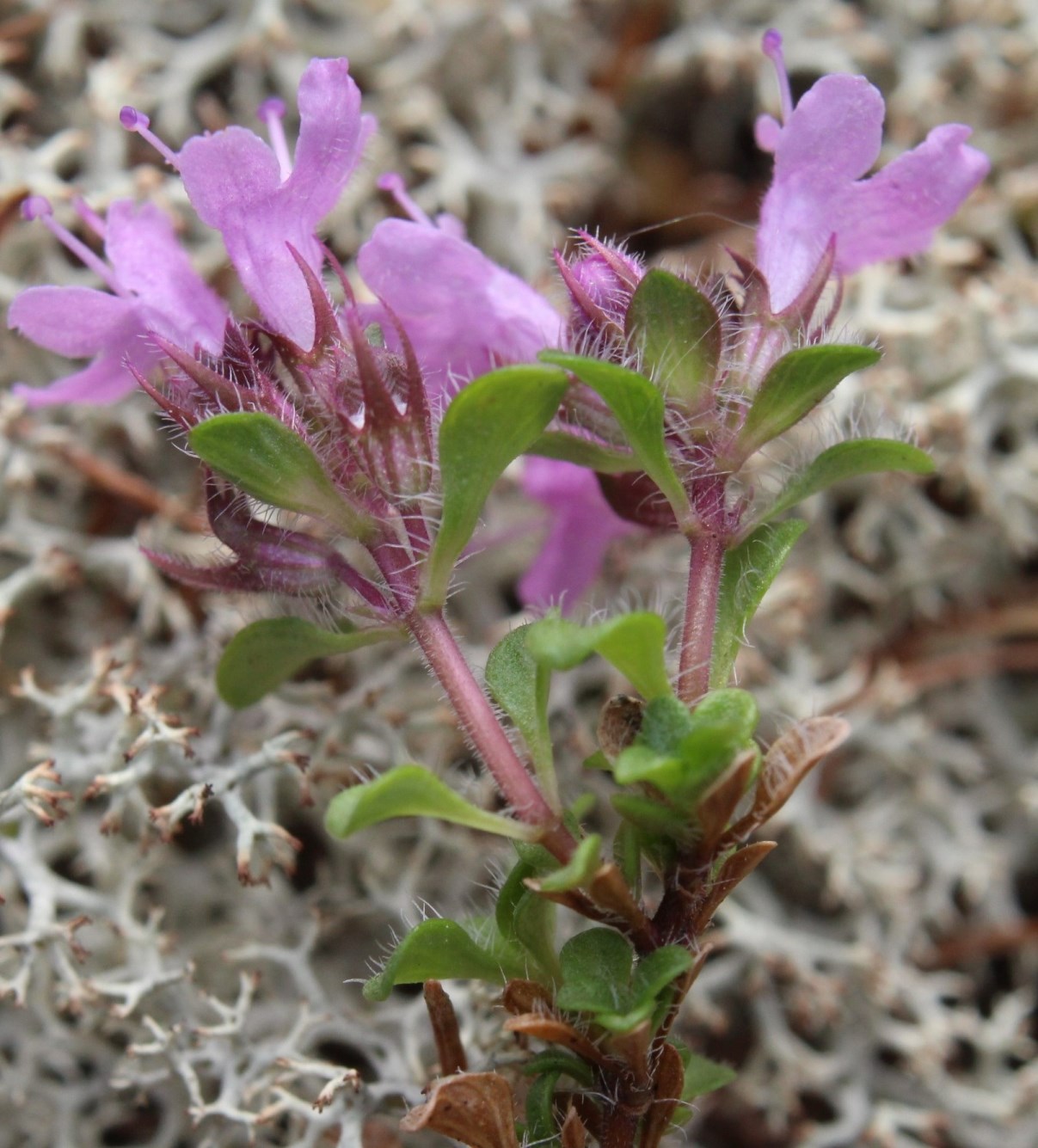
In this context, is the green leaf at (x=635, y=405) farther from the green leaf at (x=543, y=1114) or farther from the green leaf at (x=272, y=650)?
the green leaf at (x=543, y=1114)

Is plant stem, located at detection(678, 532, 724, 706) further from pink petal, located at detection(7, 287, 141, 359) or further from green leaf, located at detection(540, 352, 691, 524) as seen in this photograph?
pink petal, located at detection(7, 287, 141, 359)


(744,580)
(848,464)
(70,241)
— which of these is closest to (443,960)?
(744,580)

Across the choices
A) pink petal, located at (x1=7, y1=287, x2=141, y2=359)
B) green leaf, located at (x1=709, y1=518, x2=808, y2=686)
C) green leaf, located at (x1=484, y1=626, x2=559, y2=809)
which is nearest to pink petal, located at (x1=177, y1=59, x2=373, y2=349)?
pink petal, located at (x1=7, y1=287, x2=141, y2=359)

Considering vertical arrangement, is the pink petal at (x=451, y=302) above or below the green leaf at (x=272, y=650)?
above

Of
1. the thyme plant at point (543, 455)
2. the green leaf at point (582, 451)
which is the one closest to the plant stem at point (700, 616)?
the thyme plant at point (543, 455)

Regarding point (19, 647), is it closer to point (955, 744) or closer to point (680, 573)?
point (680, 573)

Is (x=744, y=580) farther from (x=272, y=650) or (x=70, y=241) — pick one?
(x=70, y=241)
